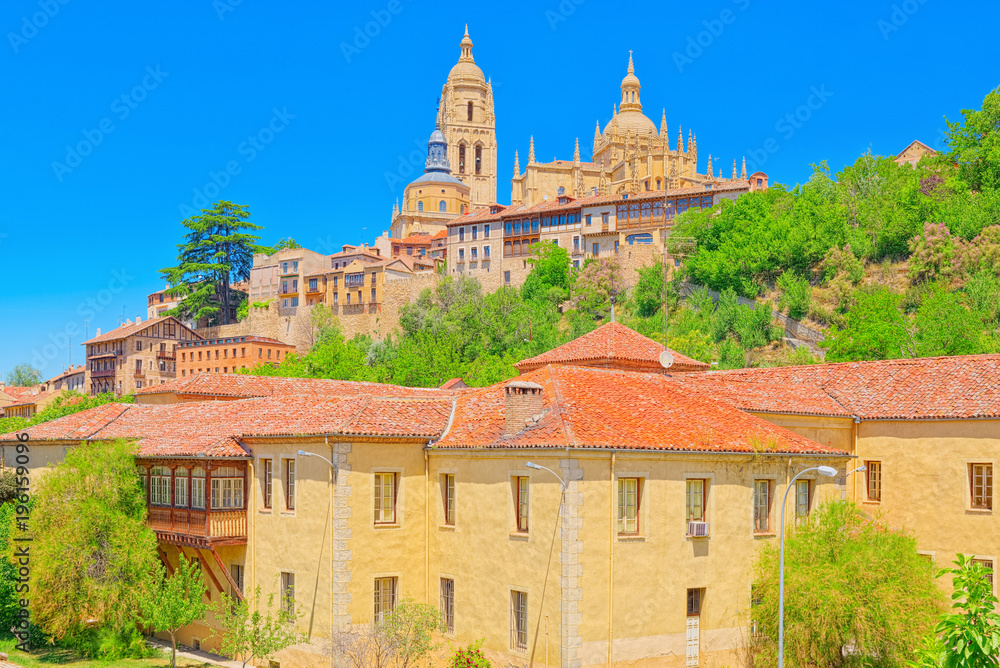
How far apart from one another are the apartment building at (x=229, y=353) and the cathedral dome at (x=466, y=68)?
2744 inches

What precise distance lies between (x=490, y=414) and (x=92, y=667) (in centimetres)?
1453

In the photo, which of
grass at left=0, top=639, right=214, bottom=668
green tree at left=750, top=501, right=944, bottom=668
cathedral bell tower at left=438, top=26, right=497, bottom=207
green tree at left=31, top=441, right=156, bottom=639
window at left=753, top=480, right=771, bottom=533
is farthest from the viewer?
cathedral bell tower at left=438, top=26, right=497, bottom=207

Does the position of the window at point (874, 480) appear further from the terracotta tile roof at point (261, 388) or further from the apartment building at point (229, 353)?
the apartment building at point (229, 353)

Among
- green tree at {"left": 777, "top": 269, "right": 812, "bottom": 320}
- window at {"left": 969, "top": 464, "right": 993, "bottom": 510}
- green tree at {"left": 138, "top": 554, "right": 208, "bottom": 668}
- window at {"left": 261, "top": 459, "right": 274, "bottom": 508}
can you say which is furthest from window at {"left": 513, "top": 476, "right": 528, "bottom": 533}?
green tree at {"left": 777, "top": 269, "right": 812, "bottom": 320}

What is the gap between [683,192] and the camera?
90.5 meters

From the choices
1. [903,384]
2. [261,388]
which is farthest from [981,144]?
[261,388]

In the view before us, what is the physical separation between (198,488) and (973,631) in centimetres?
2558

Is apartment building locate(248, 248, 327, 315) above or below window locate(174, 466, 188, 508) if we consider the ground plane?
above

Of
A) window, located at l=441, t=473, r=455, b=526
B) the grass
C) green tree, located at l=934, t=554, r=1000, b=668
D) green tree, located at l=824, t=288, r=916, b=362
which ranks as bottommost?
the grass

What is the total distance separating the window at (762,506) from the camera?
92.8 feet

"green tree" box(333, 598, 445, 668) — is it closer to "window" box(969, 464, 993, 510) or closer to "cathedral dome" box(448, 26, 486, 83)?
"window" box(969, 464, 993, 510)

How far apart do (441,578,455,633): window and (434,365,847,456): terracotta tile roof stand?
154 inches

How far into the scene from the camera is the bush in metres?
25.7

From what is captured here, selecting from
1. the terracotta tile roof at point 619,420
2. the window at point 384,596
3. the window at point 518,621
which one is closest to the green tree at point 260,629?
the window at point 384,596
